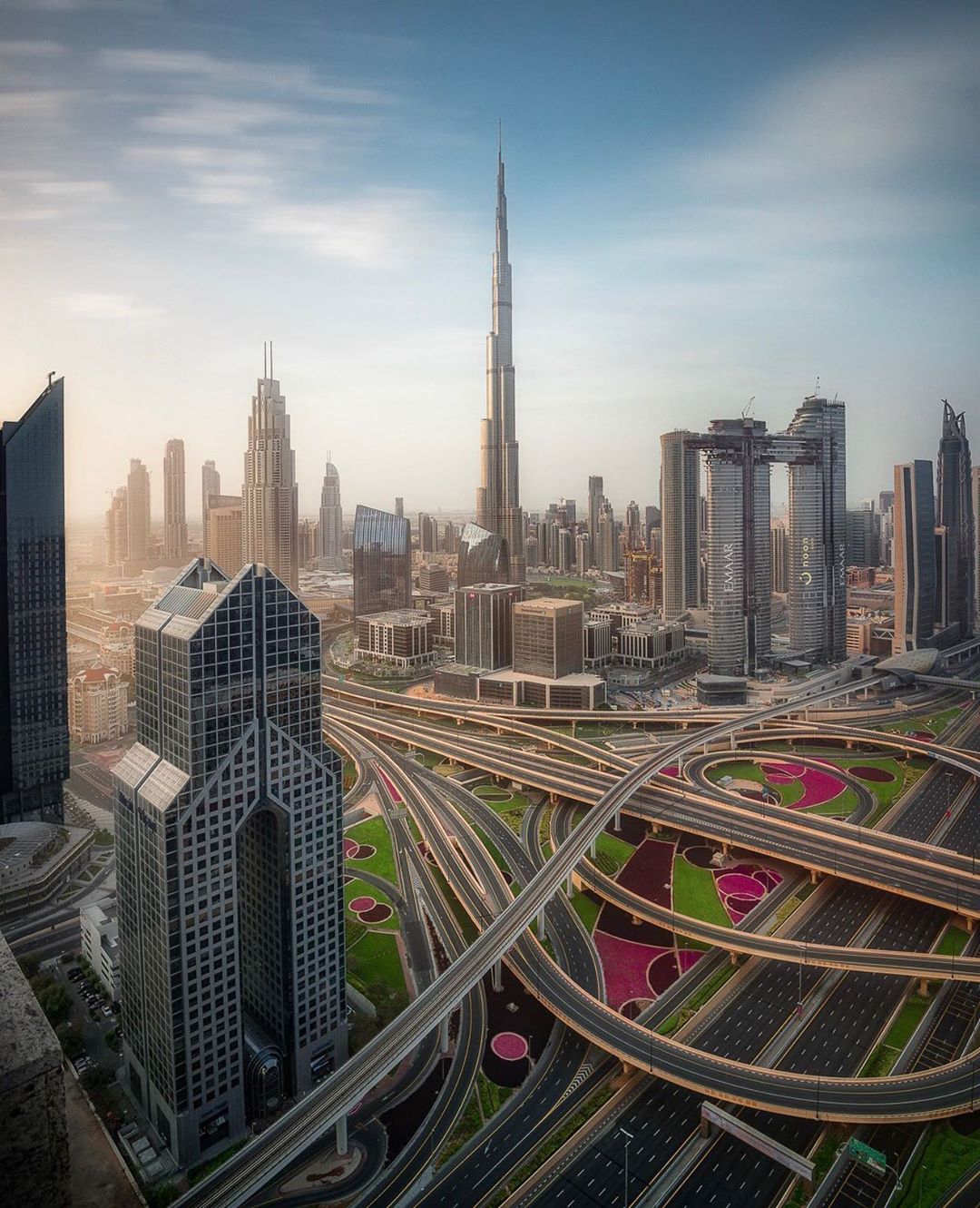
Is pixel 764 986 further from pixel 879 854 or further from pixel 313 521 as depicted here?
pixel 313 521

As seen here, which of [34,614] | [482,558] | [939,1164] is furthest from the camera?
[482,558]

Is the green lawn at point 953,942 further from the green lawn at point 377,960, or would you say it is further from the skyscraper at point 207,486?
the skyscraper at point 207,486

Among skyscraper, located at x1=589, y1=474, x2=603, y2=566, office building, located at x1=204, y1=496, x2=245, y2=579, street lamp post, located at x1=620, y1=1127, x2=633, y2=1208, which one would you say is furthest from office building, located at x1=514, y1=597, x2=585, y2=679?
skyscraper, located at x1=589, y1=474, x2=603, y2=566

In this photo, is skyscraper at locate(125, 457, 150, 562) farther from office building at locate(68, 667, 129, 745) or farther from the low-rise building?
the low-rise building

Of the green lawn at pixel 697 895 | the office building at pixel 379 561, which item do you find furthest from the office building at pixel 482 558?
the green lawn at pixel 697 895

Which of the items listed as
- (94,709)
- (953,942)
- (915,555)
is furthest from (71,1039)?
(915,555)

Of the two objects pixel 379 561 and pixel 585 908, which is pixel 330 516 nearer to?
pixel 379 561
